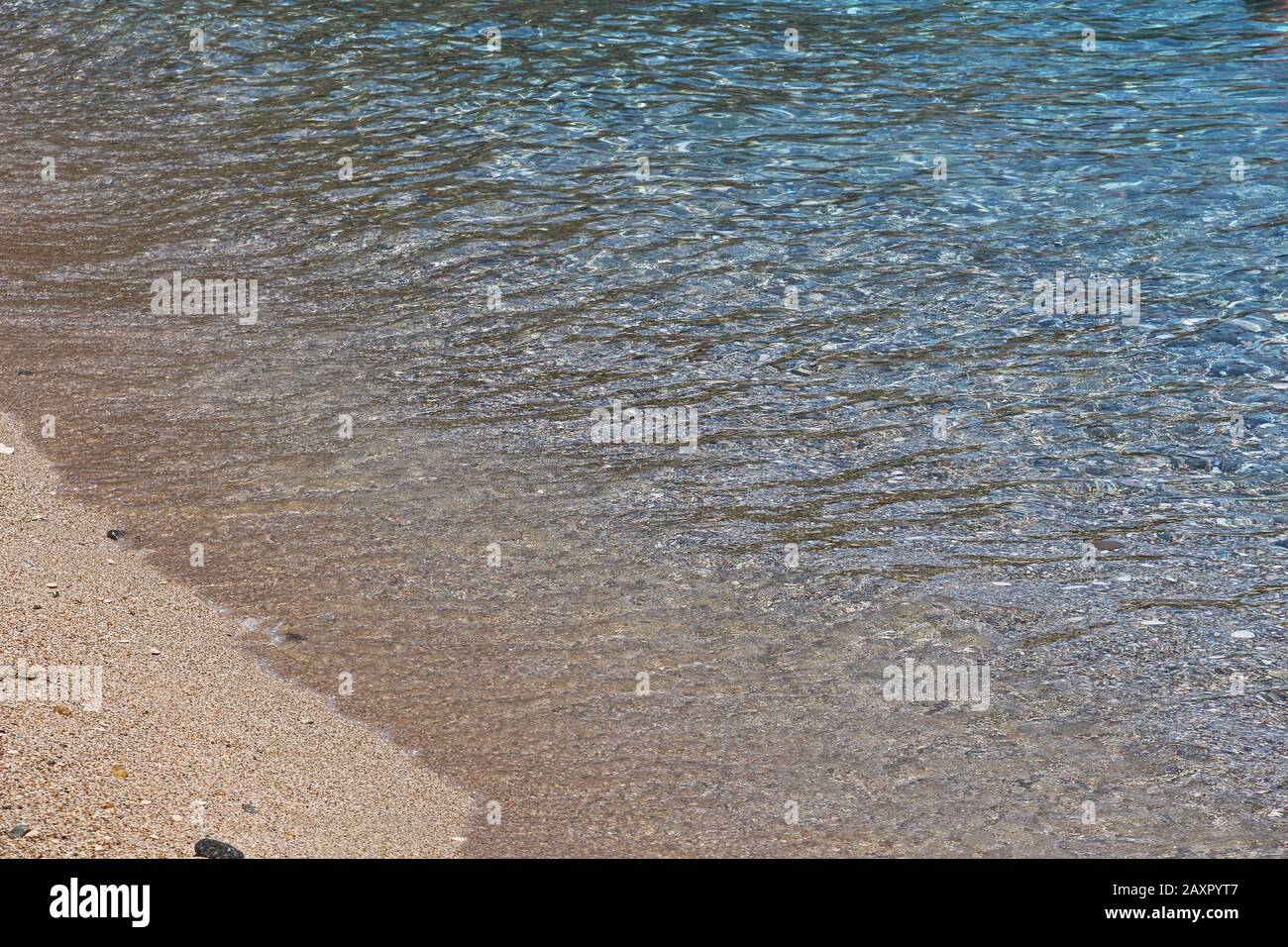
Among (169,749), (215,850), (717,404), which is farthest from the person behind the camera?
(717,404)

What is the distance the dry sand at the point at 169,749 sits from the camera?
3.83 metres

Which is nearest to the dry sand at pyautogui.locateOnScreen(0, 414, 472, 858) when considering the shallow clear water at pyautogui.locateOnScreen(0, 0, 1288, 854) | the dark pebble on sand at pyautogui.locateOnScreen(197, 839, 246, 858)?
the dark pebble on sand at pyautogui.locateOnScreen(197, 839, 246, 858)

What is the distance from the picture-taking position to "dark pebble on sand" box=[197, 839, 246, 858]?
3713mm

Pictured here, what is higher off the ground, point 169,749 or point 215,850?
point 215,850

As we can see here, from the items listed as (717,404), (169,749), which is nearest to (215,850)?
(169,749)

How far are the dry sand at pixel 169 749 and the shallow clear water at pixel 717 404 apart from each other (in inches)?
7.4

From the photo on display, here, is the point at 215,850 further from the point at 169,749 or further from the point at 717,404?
the point at 717,404

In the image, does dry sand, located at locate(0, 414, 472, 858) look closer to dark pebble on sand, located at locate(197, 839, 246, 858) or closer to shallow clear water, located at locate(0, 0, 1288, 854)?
dark pebble on sand, located at locate(197, 839, 246, 858)

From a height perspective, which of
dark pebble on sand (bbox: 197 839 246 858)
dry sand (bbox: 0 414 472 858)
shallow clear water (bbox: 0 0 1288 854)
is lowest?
shallow clear water (bbox: 0 0 1288 854)

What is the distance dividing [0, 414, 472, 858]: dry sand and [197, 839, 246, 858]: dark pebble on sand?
1.7 inches

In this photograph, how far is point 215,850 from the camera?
147 inches

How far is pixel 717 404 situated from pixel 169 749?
3413 millimetres

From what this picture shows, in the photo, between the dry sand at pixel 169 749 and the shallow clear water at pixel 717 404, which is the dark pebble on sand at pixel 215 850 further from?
the shallow clear water at pixel 717 404

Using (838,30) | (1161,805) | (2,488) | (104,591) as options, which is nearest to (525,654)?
(104,591)
